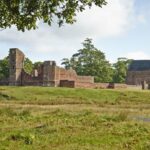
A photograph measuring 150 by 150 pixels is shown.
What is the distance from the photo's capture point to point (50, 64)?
8238cm

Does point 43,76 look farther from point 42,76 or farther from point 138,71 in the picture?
point 138,71

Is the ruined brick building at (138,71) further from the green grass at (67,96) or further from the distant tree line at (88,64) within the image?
the green grass at (67,96)

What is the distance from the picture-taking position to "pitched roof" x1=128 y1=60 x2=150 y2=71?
135 m

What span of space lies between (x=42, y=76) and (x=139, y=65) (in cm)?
5935

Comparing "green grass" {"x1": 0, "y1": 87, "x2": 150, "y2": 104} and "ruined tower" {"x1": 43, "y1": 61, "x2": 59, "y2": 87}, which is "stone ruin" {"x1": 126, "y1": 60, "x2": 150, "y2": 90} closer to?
"ruined tower" {"x1": 43, "y1": 61, "x2": 59, "y2": 87}

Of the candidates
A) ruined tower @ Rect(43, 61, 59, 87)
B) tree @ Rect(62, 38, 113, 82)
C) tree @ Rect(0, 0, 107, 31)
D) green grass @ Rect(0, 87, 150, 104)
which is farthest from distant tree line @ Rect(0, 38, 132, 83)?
tree @ Rect(0, 0, 107, 31)

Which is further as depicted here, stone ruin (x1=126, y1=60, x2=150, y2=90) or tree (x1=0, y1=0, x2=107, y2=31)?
stone ruin (x1=126, y1=60, x2=150, y2=90)

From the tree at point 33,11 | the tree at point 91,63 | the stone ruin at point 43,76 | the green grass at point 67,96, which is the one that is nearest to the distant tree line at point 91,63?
the tree at point 91,63

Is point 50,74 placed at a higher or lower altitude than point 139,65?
lower

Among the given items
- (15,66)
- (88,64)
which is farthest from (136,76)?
(15,66)

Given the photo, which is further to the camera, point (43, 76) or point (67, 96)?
point (43, 76)

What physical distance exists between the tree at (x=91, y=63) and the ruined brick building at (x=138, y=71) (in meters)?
17.4

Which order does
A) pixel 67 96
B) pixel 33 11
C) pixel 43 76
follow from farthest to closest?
pixel 43 76 < pixel 67 96 < pixel 33 11

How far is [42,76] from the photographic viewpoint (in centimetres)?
8219
